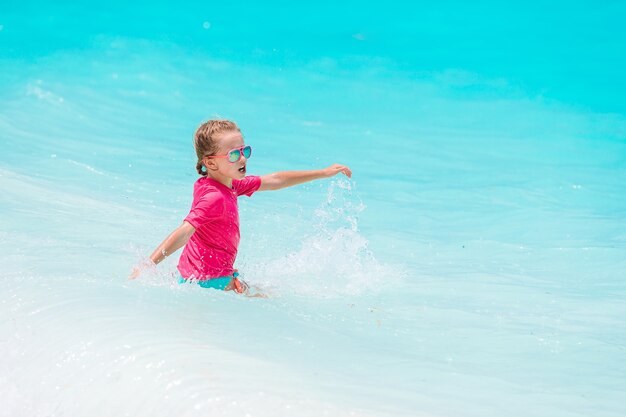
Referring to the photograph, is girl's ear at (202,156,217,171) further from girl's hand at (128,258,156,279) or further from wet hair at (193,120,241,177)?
girl's hand at (128,258,156,279)

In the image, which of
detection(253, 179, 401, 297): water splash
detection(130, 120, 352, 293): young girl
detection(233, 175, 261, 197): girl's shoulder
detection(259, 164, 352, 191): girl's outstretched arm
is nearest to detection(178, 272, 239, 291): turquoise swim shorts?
detection(130, 120, 352, 293): young girl

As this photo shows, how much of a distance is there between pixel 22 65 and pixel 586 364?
11653 mm

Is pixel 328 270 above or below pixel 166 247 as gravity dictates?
above

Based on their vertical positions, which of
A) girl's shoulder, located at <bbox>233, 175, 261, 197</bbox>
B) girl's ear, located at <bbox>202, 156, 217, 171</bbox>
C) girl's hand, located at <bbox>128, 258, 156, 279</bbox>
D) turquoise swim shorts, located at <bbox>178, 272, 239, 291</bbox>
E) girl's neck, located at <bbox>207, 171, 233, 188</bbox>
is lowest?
girl's hand, located at <bbox>128, 258, 156, 279</bbox>

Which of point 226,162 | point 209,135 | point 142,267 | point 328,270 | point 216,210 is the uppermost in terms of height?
point 209,135

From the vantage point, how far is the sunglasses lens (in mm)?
3979

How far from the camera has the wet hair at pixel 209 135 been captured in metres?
4.09

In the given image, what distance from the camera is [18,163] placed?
303 inches

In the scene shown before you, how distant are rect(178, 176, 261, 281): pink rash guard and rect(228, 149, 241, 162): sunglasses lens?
19 cm

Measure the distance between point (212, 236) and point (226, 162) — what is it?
1.20 feet

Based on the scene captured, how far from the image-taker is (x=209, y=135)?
13.5 ft

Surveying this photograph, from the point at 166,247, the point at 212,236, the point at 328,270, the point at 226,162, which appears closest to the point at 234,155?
the point at 226,162

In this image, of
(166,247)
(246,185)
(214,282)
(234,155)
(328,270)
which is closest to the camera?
(166,247)

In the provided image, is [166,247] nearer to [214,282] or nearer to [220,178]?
[214,282]
